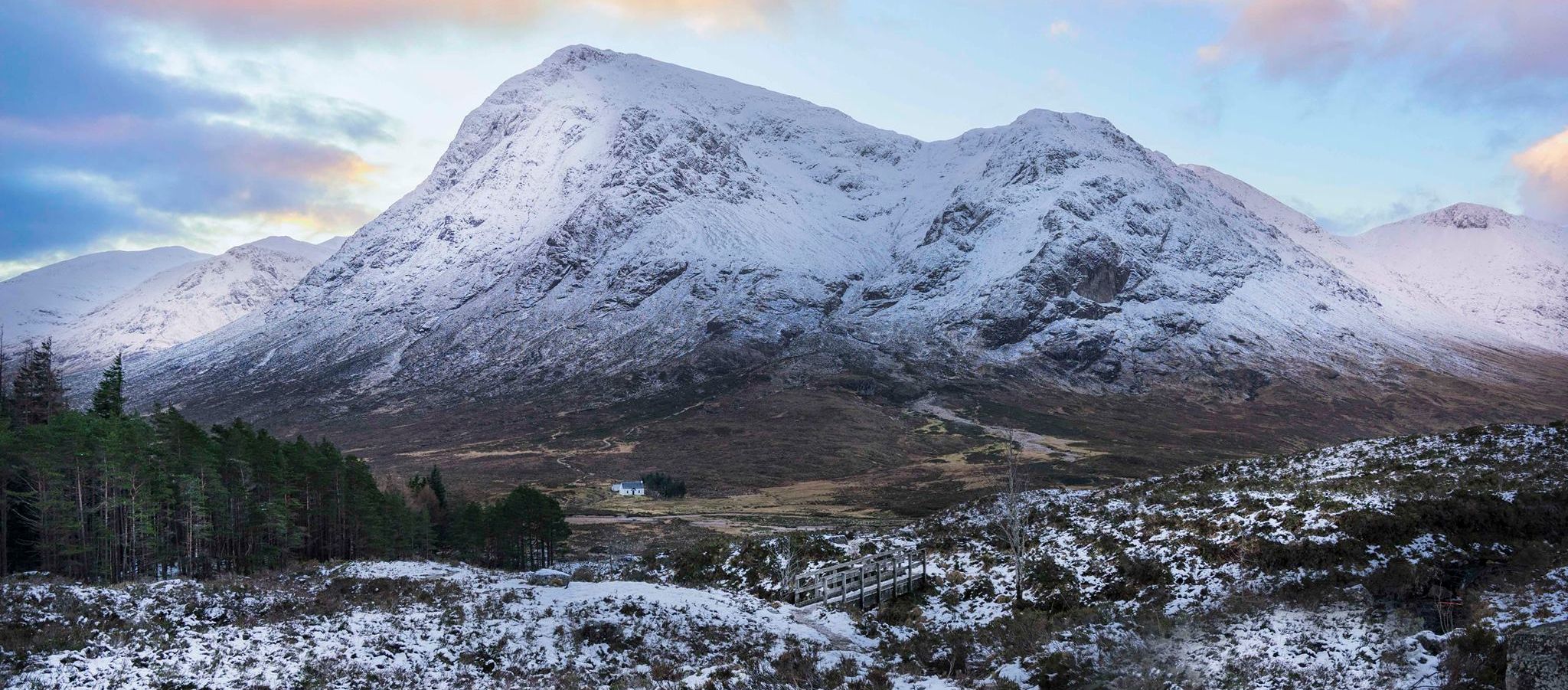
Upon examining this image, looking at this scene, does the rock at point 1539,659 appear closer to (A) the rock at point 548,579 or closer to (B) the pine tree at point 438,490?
(A) the rock at point 548,579

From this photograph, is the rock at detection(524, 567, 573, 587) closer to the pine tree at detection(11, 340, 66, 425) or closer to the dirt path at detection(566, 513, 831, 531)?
the dirt path at detection(566, 513, 831, 531)

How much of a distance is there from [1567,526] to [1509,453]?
11426 mm

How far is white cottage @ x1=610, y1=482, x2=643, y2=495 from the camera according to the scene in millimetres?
141250

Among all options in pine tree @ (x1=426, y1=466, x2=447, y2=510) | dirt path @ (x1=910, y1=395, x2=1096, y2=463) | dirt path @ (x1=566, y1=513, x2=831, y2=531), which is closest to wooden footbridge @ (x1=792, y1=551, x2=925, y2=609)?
dirt path @ (x1=566, y1=513, x2=831, y2=531)

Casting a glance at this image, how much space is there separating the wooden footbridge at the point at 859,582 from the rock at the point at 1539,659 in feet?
67.5

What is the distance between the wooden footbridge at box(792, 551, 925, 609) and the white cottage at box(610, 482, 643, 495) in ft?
361

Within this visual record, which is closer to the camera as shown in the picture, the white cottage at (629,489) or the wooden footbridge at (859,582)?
the wooden footbridge at (859,582)

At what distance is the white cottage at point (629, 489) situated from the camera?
141250mm

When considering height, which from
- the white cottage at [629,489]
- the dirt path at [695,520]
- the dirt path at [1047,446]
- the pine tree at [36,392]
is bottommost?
the dirt path at [695,520]

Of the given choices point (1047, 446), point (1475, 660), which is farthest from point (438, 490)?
point (1047, 446)

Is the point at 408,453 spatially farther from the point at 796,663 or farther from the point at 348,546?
the point at 796,663

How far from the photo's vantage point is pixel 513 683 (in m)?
21.7

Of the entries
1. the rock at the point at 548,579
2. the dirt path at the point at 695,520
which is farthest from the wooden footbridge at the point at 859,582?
the dirt path at the point at 695,520

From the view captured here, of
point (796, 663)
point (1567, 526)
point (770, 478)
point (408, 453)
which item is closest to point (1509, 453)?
point (1567, 526)
